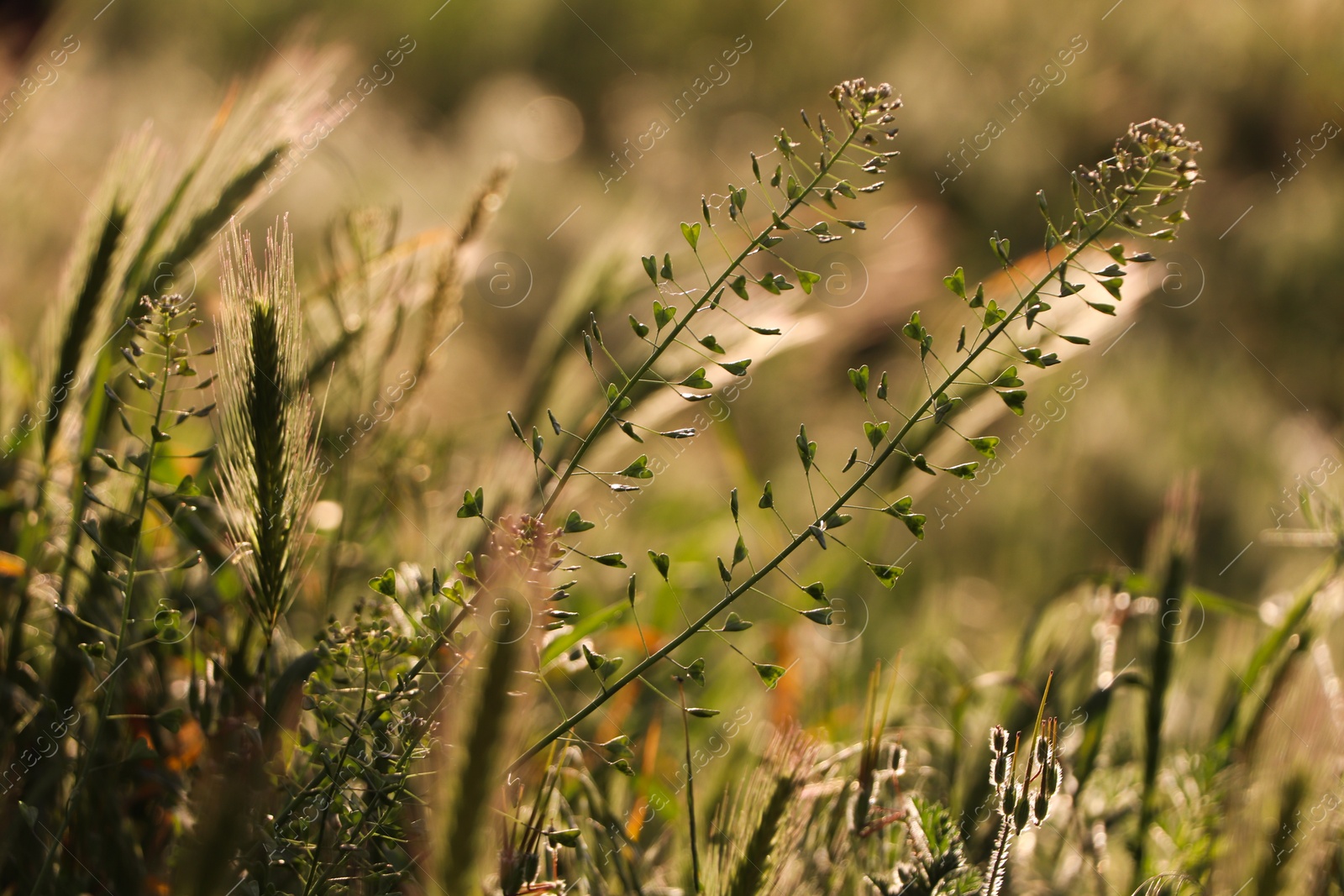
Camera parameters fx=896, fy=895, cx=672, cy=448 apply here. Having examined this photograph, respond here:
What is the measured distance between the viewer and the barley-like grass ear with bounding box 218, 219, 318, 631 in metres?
0.46

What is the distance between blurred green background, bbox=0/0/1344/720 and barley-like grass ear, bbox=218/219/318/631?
1.06 feet

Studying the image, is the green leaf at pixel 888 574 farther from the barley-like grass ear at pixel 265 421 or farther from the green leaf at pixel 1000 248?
the barley-like grass ear at pixel 265 421

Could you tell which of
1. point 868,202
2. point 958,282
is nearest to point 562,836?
point 958,282

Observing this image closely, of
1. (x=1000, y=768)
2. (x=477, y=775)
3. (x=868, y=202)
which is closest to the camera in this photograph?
(x=477, y=775)

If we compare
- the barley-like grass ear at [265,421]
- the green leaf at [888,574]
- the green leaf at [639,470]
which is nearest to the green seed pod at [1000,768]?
the green leaf at [888,574]

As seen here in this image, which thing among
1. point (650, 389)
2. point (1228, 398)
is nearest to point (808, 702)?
point (650, 389)

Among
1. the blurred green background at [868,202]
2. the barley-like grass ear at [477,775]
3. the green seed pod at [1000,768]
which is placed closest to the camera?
the barley-like grass ear at [477,775]

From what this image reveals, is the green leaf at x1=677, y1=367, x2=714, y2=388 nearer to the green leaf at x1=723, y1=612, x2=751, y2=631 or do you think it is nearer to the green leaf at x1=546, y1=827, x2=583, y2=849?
the green leaf at x1=723, y1=612, x2=751, y2=631

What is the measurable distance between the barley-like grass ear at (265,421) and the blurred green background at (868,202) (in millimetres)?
323

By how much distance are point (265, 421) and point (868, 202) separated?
4779 millimetres

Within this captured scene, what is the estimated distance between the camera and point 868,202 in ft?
16.0

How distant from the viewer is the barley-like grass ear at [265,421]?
461 mm

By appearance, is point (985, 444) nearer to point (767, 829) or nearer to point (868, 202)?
point (767, 829)

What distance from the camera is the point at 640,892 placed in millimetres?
558
